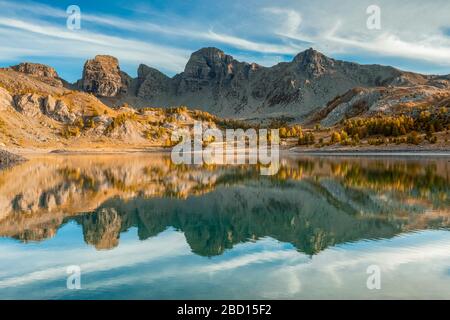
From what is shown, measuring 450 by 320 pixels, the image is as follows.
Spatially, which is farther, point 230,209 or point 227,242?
point 230,209

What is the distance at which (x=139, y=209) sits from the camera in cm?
3984

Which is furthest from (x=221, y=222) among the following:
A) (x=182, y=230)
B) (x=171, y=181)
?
(x=171, y=181)

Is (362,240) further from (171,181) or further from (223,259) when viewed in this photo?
(171,181)

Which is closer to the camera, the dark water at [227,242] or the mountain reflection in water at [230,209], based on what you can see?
the dark water at [227,242]

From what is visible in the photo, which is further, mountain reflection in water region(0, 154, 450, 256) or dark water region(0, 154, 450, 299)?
mountain reflection in water region(0, 154, 450, 256)

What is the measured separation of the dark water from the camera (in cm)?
1764

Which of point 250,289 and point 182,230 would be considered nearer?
point 250,289

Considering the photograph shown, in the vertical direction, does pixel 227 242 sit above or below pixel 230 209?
above

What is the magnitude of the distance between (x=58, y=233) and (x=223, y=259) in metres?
14.6

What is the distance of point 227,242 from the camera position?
85.8 ft

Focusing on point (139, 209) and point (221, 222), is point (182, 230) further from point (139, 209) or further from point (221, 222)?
point (139, 209)

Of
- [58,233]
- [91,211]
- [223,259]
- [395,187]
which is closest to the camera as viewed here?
[223,259]

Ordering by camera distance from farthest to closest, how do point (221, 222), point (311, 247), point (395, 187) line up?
1. point (395, 187)
2. point (221, 222)
3. point (311, 247)

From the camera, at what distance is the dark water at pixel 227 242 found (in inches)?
695
